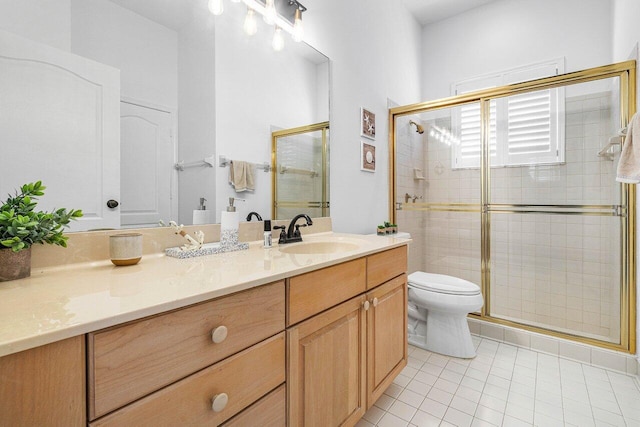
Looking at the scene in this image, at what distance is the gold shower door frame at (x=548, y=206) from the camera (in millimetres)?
1880

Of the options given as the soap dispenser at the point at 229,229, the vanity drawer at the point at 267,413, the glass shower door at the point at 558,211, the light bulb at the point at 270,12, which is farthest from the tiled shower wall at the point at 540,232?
the vanity drawer at the point at 267,413

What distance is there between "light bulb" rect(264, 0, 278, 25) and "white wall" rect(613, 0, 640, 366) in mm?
2047

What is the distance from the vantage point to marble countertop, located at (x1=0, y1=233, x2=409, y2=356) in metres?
0.50

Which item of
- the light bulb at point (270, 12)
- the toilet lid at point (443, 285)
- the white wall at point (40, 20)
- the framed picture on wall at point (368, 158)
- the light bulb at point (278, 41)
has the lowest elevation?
the toilet lid at point (443, 285)

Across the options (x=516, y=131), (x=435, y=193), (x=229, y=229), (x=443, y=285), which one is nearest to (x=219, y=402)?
(x=229, y=229)

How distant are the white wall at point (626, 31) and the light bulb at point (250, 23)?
2.14 m

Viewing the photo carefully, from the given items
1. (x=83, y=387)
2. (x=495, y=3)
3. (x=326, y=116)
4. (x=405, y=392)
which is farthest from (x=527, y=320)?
(x=495, y=3)

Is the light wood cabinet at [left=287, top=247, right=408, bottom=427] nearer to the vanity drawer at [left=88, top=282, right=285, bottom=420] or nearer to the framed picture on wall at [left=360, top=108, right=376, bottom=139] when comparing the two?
the vanity drawer at [left=88, top=282, right=285, bottom=420]

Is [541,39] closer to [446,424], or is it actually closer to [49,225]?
[446,424]

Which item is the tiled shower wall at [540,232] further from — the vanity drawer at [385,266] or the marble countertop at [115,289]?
the marble countertop at [115,289]

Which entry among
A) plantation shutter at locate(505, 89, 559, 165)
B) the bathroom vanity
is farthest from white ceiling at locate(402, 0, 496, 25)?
the bathroom vanity

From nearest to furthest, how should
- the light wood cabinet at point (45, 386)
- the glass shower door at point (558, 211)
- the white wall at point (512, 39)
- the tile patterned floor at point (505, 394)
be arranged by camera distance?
1. the light wood cabinet at point (45, 386)
2. the tile patterned floor at point (505, 394)
3. the glass shower door at point (558, 211)
4. the white wall at point (512, 39)

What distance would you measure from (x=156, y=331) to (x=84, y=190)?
643mm

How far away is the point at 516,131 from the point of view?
2471 mm
